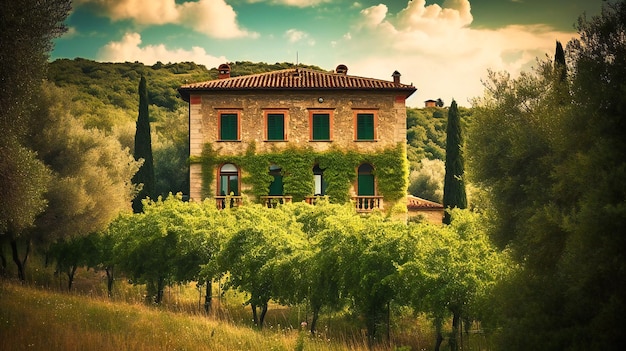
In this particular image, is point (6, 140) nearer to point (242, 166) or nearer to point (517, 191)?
point (517, 191)

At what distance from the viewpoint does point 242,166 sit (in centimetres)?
3164

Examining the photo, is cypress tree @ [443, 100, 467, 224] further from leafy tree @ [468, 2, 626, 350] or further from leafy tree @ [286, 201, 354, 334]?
leafy tree @ [468, 2, 626, 350]

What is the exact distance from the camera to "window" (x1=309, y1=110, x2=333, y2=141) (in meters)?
31.7

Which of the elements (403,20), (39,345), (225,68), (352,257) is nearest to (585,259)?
(352,257)

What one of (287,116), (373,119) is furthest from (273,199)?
(373,119)

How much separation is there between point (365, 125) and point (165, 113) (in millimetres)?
30596

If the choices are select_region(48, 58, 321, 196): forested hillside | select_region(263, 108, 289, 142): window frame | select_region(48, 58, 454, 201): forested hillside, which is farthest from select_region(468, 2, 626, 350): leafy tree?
select_region(48, 58, 454, 201): forested hillside

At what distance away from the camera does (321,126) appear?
31.8 meters

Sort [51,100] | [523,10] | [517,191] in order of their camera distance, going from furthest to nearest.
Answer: [51,100], [523,10], [517,191]

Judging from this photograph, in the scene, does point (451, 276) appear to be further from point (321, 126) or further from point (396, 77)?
point (396, 77)

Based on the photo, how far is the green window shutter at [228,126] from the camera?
1248 inches

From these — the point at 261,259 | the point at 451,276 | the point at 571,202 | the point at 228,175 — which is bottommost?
the point at 261,259

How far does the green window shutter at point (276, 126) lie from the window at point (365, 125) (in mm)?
3739

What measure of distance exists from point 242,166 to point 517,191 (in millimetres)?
20253
